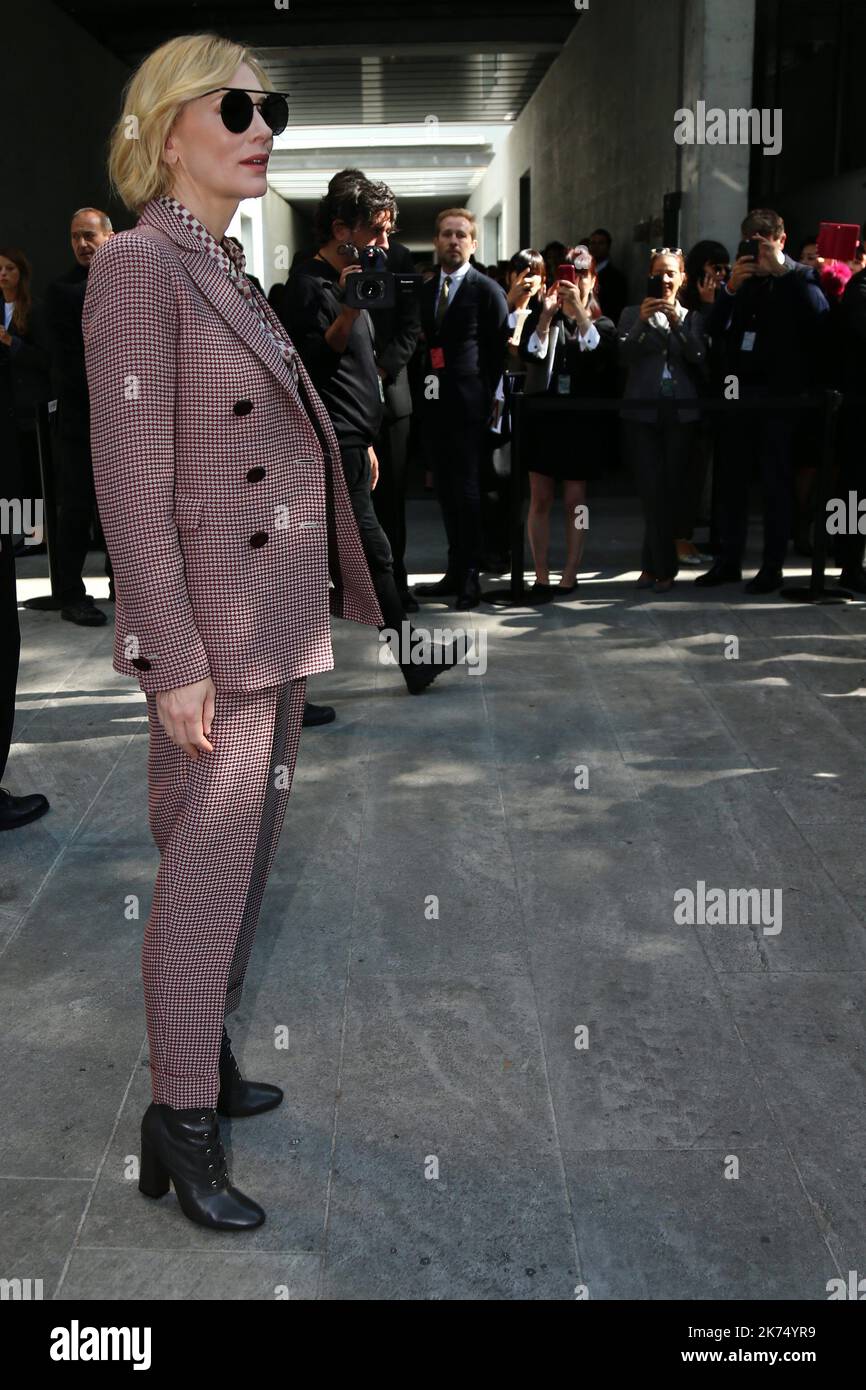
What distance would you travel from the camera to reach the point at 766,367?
7.86 metres

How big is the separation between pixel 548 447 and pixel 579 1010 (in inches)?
189

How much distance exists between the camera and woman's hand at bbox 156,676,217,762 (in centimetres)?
227

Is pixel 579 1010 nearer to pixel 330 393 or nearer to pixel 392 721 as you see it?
pixel 392 721

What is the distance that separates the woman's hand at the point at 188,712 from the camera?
2.27 metres

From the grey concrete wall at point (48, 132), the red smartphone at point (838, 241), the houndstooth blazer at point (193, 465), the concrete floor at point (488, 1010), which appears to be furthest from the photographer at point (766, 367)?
the grey concrete wall at point (48, 132)

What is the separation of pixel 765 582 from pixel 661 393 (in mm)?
1220

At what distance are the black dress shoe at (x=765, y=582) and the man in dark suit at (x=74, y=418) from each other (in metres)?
3.58

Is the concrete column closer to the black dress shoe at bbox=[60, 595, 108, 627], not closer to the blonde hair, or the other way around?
the black dress shoe at bbox=[60, 595, 108, 627]

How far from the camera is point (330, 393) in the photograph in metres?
5.56

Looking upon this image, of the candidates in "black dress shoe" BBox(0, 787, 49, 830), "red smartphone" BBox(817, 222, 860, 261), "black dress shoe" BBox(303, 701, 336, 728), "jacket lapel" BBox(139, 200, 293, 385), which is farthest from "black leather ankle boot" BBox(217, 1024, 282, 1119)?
"red smartphone" BBox(817, 222, 860, 261)

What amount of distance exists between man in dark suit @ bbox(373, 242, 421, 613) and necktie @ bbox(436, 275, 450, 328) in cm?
25

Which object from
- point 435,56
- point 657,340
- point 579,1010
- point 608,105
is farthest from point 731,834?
point 435,56

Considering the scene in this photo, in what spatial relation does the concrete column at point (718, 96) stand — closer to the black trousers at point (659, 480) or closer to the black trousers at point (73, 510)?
the black trousers at point (659, 480)

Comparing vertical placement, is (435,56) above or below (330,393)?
above
